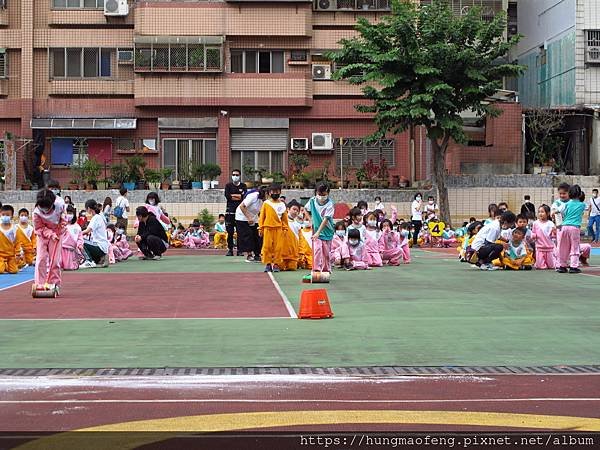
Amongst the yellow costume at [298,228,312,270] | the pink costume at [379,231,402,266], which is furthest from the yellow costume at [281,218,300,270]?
the pink costume at [379,231,402,266]

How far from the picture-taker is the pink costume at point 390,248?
23344mm

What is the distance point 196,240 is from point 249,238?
10.2 metres

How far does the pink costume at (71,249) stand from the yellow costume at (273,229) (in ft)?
14.0

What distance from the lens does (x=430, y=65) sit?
114ft

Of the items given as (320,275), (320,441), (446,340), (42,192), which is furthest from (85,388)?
(320,275)

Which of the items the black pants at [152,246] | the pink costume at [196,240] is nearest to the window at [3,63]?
the pink costume at [196,240]

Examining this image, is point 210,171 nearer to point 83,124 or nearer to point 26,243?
point 83,124

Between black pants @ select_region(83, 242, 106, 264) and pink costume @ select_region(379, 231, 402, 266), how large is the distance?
6.38 m

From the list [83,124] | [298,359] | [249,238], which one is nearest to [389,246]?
[249,238]

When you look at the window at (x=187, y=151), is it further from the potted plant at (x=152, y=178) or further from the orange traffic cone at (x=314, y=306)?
the orange traffic cone at (x=314, y=306)

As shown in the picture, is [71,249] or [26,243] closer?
[71,249]

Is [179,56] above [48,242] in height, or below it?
above

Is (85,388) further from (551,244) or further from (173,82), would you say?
(173,82)

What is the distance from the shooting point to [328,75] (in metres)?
43.3
